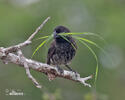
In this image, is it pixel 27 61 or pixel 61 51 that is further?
pixel 61 51

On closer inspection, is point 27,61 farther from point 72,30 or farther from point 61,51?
point 72,30

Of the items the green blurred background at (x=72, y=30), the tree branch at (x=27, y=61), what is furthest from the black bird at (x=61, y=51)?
the green blurred background at (x=72, y=30)

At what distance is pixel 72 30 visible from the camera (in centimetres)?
955

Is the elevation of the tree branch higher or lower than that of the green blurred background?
lower

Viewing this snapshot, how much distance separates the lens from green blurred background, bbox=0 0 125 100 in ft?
27.9

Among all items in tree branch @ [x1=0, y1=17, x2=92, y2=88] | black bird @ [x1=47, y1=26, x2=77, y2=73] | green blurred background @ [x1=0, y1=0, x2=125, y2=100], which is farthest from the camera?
green blurred background @ [x1=0, y1=0, x2=125, y2=100]

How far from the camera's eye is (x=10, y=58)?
428 cm

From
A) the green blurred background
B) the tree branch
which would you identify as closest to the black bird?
the tree branch

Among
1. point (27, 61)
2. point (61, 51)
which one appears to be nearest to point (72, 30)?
point (61, 51)

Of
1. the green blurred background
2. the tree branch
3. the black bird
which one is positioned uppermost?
the green blurred background

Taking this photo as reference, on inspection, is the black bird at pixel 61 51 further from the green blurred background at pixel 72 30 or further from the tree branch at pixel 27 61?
the green blurred background at pixel 72 30

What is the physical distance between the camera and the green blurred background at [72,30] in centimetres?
852

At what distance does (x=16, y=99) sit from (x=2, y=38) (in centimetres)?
370

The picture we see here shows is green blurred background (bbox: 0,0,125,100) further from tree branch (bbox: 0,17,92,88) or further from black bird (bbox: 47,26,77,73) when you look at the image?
tree branch (bbox: 0,17,92,88)
